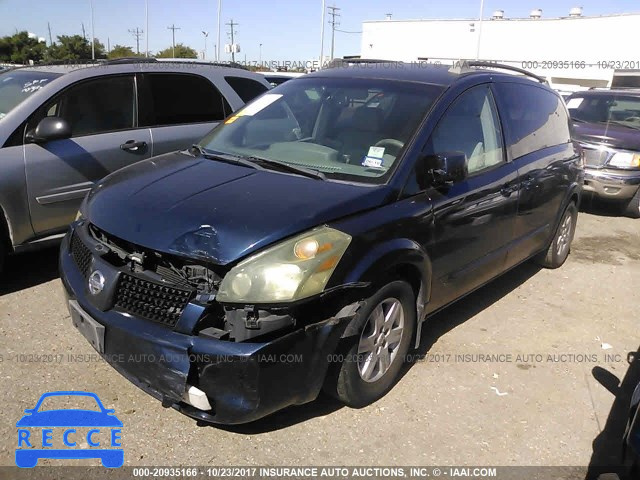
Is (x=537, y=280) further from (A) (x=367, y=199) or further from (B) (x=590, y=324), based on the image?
A: (A) (x=367, y=199)

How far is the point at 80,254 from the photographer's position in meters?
3.11

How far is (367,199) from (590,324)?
8.61 ft

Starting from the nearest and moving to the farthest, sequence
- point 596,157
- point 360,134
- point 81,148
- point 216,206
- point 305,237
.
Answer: point 305,237 → point 216,206 → point 360,134 → point 81,148 → point 596,157

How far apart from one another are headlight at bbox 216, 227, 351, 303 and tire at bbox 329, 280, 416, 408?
35 centimetres

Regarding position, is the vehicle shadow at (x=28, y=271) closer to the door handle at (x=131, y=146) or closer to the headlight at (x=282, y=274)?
the door handle at (x=131, y=146)

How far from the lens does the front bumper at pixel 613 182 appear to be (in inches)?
307

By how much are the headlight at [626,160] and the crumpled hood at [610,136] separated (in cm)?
10

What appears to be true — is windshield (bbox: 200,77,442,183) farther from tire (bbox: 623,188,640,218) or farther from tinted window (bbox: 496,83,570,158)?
tire (bbox: 623,188,640,218)

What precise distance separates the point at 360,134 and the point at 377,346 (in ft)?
4.29

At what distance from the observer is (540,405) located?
3354 millimetres

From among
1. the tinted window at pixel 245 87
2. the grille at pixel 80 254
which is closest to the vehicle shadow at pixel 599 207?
the tinted window at pixel 245 87

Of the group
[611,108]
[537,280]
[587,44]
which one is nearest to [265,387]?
[537,280]

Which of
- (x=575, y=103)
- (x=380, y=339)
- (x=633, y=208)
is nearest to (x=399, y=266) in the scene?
(x=380, y=339)

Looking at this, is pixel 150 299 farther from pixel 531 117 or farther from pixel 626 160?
pixel 626 160
